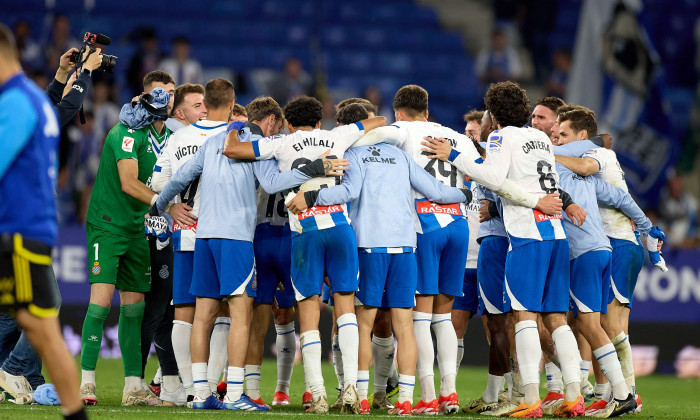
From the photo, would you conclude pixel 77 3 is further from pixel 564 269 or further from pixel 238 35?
pixel 564 269

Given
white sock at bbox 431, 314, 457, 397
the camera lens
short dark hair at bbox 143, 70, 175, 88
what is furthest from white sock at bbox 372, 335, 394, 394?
the camera lens

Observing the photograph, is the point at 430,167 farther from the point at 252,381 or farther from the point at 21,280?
the point at 21,280

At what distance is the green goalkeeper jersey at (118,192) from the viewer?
26.5 feet

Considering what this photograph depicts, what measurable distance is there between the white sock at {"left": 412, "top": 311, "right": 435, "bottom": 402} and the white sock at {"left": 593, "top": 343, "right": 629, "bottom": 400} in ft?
4.56

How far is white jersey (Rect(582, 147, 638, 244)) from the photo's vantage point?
826 centimetres

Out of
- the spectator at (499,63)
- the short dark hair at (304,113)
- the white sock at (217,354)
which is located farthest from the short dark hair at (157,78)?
the spectator at (499,63)

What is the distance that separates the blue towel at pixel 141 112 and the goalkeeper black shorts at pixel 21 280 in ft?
11.0

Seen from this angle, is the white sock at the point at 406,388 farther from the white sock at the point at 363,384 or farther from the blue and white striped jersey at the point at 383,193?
the blue and white striped jersey at the point at 383,193

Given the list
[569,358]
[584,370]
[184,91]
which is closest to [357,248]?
[569,358]

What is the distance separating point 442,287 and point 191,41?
42.0 ft

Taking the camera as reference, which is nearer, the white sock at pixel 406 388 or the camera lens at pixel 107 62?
the white sock at pixel 406 388

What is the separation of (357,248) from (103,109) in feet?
32.7

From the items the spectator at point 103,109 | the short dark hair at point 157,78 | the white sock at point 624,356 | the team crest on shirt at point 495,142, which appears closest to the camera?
the team crest on shirt at point 495,142

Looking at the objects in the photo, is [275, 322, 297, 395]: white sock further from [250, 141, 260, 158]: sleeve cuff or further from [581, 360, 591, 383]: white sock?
[581, 360, 591, 383]: white sock
